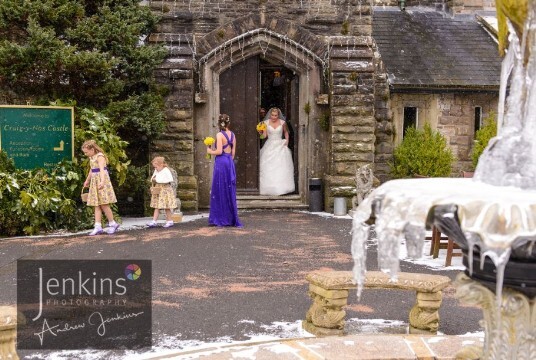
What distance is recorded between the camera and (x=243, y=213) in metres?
15.0

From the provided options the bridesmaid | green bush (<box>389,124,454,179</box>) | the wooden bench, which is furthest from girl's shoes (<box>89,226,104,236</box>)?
green bush (<box>389,124,454,179</box>)

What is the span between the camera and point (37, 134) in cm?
1261

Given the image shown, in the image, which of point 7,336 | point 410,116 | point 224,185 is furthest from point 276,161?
point 7,336

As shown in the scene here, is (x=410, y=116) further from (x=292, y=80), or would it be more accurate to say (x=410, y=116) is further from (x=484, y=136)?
(x=292, y=80)

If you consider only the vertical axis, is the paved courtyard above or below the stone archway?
below

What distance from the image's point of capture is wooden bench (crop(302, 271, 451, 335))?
6.22 metres

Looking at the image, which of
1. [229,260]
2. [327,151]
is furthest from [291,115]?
[229,260]

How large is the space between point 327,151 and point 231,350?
435 inches

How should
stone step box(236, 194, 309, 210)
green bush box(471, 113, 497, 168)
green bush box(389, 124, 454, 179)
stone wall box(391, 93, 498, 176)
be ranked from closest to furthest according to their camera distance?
stone step box(236, 194, 309, 210) → green bush box(389, 124, 454, 179) → green bush box(471, 113, 497, 168) → stone wall box(391, 93, 498, 176)

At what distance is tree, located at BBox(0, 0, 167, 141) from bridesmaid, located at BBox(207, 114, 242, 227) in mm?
1773

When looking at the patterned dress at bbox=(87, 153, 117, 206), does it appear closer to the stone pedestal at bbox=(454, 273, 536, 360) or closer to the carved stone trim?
the carved stone trim
